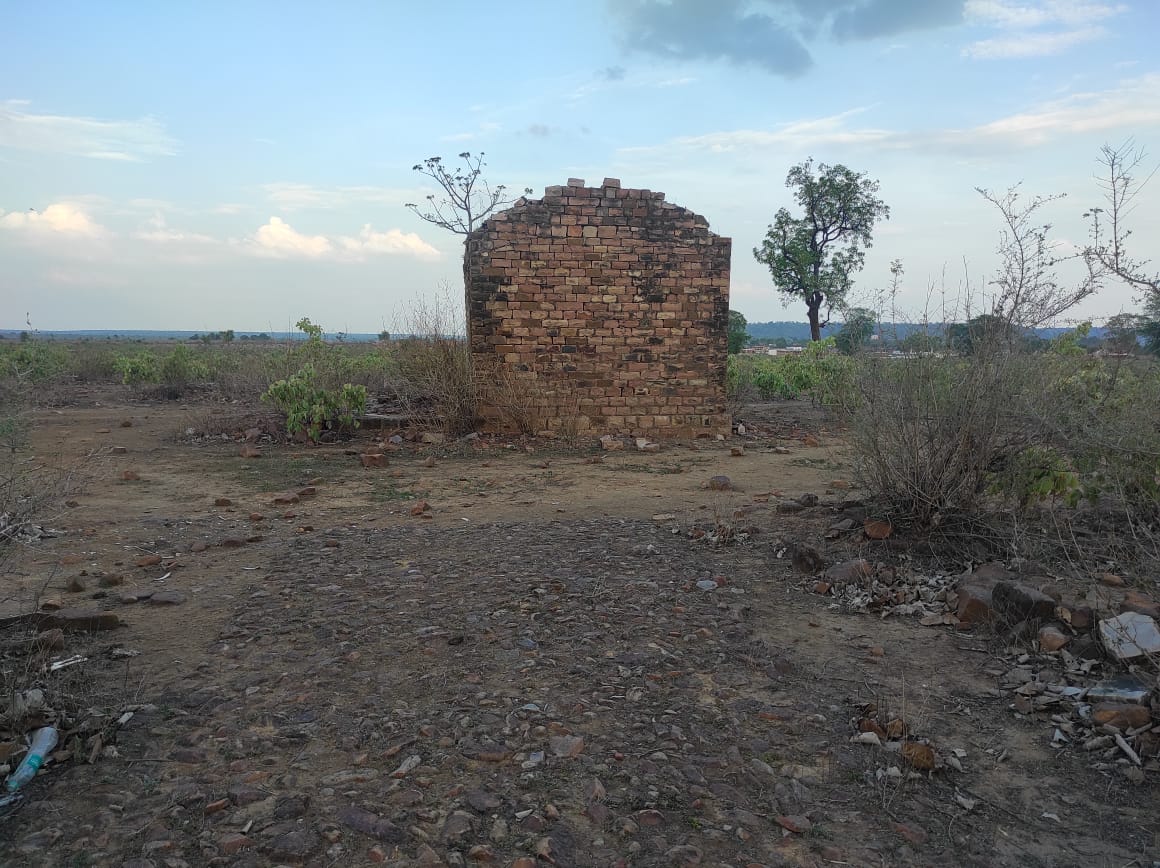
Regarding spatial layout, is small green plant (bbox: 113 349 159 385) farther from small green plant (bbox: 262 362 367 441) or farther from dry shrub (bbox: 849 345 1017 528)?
dry shrub (bbox: 849 345 1017 528)

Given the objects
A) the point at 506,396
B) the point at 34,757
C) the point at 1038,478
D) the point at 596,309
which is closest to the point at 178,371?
the point at 506,396

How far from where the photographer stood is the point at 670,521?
6.20m

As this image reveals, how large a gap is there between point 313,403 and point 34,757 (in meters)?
8.34

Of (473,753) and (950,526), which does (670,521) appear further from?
(473,753)

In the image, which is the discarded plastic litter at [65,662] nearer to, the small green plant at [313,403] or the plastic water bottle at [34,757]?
the plastic water bottle at [34,757]

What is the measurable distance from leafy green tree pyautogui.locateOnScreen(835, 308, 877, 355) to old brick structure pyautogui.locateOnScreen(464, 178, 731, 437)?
5.26m

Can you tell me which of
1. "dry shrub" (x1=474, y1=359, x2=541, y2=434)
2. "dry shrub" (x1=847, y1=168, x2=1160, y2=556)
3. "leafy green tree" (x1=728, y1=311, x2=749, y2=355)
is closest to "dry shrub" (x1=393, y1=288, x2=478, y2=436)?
"dry shrub" (x1=474, y1=359, x2=541, y2=434)

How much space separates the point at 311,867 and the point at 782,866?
1.34m

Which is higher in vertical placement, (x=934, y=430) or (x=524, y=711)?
(x=934, y=430)

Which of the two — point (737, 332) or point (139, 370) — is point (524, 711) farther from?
point (737, 332)

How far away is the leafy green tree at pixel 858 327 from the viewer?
5254 mm

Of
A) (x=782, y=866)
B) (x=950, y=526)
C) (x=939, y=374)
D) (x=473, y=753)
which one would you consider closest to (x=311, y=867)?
(x=473, y=753)

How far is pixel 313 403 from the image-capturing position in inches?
416

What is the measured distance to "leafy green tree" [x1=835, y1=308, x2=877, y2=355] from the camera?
5254 millimetres
